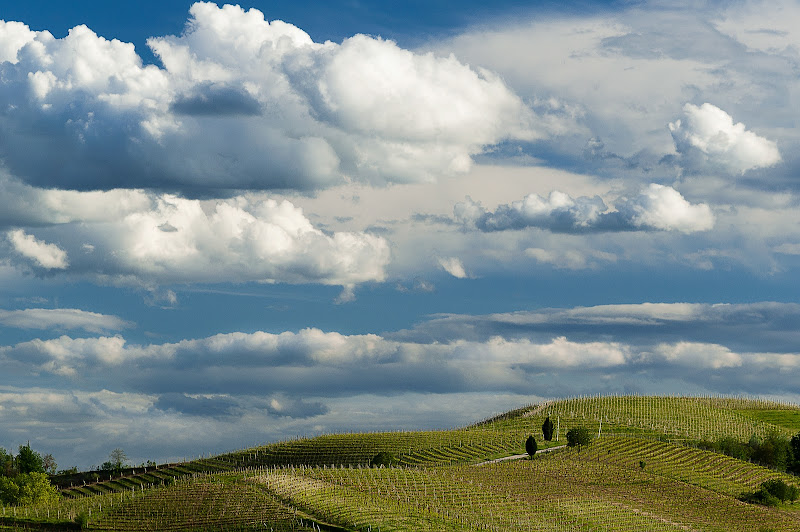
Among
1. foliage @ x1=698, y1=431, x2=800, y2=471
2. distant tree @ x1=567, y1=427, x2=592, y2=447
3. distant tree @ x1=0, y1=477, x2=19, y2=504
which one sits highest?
distant tree @ x1=567, y1=427, x2=592, y2=447

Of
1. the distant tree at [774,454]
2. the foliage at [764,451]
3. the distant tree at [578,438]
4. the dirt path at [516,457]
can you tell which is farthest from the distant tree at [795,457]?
the dirt path at [516,457]

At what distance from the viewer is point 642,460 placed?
141 m

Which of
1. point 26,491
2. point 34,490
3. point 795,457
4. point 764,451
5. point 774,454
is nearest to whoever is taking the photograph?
point 26,491

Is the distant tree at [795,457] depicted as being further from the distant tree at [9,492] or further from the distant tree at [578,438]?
the distant tree at [9,492]

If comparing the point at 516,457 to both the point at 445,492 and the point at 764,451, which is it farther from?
the point at 764,451

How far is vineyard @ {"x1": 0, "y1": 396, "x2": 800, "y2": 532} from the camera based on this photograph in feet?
295

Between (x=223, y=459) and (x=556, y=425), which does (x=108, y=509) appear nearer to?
(x=223, y=459)

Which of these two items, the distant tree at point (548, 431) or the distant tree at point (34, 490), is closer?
the distant tree at point (34, 490)

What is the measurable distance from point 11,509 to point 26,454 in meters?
64.5

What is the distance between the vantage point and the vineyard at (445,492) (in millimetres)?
89938

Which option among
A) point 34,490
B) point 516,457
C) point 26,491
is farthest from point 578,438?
point 26,491

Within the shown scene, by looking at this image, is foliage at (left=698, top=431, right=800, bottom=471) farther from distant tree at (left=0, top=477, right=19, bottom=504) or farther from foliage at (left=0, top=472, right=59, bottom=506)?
distant tree at (left=0, top=477, right=19, bottom=504)

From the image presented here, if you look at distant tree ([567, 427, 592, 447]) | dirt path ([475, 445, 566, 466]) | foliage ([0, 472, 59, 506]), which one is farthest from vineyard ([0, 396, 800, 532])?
foliage ([0, 472, 59, 506])

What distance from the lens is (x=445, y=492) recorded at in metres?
103
